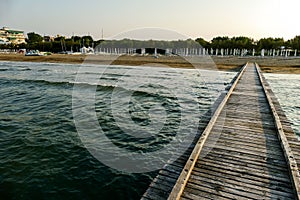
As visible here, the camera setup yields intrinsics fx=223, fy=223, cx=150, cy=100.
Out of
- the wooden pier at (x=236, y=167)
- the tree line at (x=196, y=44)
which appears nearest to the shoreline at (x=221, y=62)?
the tree line at (x=196, y=44)

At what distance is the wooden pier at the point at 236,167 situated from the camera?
4.20 meters

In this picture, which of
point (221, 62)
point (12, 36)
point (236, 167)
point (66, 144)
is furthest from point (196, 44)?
point (12, 36)

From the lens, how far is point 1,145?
27.3 ft

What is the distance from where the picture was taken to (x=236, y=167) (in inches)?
203

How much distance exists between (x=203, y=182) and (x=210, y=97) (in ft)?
40.8

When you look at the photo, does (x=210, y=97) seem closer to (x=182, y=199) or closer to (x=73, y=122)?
(x=73, y=122)

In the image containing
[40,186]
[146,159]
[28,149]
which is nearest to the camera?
[40,186]

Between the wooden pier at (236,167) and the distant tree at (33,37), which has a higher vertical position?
the distant tree at (33,37)

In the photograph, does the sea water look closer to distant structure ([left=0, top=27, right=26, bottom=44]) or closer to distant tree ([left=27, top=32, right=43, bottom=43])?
distant tree ([left=27, top=32, right=43, bottom=43])

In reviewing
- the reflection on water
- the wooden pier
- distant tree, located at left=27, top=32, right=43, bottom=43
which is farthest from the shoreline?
distant tree, located at left=27, top=32, right=43, bottom=43

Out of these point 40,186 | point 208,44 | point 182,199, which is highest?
point 208,44

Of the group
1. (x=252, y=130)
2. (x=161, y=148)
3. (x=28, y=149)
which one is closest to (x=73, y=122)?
Result: (x=28, y=149)

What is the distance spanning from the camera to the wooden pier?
4.20 metres

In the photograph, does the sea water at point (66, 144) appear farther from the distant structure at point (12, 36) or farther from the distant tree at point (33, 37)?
the distant structure at point (12, 36)
